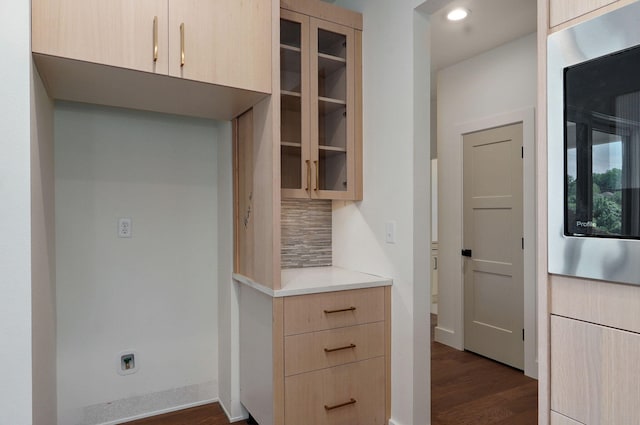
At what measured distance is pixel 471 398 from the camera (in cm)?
268

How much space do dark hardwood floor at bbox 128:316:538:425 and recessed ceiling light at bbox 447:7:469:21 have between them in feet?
8.62

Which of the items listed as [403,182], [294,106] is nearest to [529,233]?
[403,182]

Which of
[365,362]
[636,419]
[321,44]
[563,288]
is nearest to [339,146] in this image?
Result: [321,44]

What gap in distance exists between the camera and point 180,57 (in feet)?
5.49

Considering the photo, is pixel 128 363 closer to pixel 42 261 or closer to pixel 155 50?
pixel 42 261

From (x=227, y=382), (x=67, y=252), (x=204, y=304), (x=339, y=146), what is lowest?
(x=227, y=382)

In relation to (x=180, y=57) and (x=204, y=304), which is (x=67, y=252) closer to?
(x=204, y=304)

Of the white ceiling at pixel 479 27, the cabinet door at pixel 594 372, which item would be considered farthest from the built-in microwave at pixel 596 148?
the white ceiling at pixel 479 27

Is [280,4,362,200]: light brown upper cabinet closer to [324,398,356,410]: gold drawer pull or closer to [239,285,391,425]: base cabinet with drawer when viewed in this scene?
[239,285,391,425]: base cabinet with drawer

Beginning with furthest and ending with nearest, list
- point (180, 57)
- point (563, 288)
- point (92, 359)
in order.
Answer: point (92, 359)
point (180, 57)
point (563, 288)

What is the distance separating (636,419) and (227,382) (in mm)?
2075

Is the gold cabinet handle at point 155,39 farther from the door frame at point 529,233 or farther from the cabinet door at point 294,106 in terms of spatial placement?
the door frame at point 529,233

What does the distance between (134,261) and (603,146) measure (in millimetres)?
2344

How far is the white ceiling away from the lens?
8.64 feet
